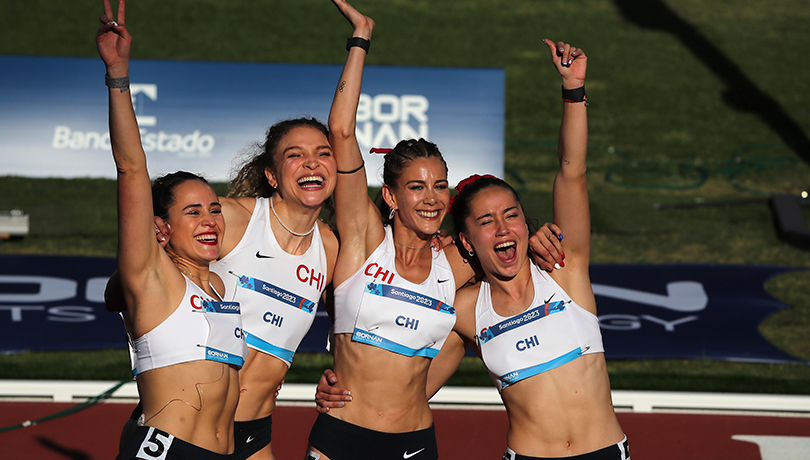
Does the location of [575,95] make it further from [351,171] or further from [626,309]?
[626,309]

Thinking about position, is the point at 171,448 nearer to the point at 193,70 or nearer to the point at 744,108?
the point at 193,70

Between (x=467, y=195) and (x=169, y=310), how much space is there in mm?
1548

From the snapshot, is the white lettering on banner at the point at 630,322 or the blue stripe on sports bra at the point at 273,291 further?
the white lettering on banner at the point at 630,322

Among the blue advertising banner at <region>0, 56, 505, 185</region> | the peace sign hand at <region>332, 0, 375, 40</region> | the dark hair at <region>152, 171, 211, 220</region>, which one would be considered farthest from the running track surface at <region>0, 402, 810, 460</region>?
the blue advertising banner at <region>0, 56, 505, 185</region>

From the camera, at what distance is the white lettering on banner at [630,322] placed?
7.51 m

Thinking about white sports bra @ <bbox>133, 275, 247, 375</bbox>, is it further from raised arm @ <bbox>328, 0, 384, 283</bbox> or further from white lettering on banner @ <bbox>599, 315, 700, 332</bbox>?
white lettering on banner @ <bbox>599, 315, 700, 332</bbox>

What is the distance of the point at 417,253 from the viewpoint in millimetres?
4004

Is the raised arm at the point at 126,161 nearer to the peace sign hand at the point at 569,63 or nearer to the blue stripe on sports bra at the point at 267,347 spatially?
the blue stripe on sports bra at the point at 267,347

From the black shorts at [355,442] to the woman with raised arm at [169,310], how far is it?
1.66 feet

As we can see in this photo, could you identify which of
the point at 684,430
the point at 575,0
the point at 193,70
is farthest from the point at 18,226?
the point at 575,0

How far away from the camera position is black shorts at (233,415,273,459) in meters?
3.88

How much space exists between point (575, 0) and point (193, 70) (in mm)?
15340

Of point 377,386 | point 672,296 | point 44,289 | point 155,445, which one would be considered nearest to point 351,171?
point 377,386

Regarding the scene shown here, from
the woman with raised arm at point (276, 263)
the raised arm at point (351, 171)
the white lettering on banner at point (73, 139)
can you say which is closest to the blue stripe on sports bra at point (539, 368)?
the raised arm at point (351, 171)
